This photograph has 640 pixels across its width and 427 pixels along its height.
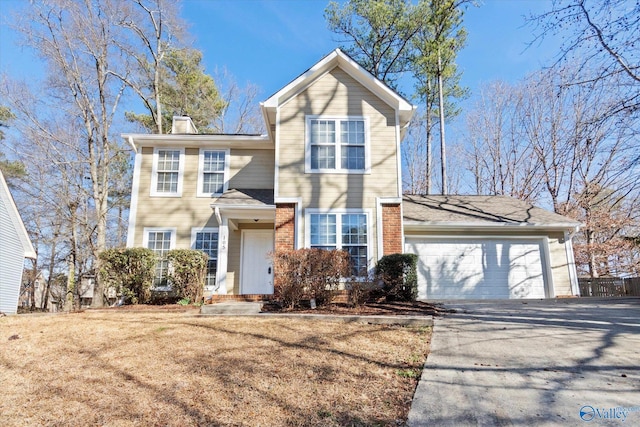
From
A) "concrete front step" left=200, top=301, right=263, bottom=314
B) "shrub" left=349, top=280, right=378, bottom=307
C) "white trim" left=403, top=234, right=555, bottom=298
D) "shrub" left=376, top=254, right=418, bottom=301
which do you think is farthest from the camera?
"white trim" left=403, top=234, right=555, bottom=298

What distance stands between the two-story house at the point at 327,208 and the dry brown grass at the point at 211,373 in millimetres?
4281

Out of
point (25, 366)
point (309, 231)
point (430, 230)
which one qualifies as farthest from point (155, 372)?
point (430, 230)

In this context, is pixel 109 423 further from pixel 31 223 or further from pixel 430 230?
pixel 31 223

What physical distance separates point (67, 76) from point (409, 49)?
51.5 ft

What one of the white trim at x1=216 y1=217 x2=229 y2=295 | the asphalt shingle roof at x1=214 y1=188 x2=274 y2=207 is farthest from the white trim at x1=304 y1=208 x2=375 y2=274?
the white trim at x1=216 y1=217 x2=229 y2=295

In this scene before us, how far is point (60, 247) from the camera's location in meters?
21.8

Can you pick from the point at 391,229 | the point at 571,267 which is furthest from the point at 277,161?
the point at 571,267

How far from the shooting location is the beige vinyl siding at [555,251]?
11578 millimetres

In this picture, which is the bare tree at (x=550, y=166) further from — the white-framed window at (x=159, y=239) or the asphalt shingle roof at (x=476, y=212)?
the white-framed window at (x=159, y=239)

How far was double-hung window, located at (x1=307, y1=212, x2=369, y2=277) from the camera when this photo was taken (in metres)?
9.95

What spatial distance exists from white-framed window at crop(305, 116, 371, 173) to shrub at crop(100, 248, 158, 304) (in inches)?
188

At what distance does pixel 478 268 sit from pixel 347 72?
276 inches

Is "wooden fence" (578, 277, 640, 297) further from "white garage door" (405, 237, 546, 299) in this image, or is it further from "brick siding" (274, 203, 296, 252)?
"brick siding" (274, 203, 296, 252)

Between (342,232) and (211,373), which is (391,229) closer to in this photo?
(342,232)
